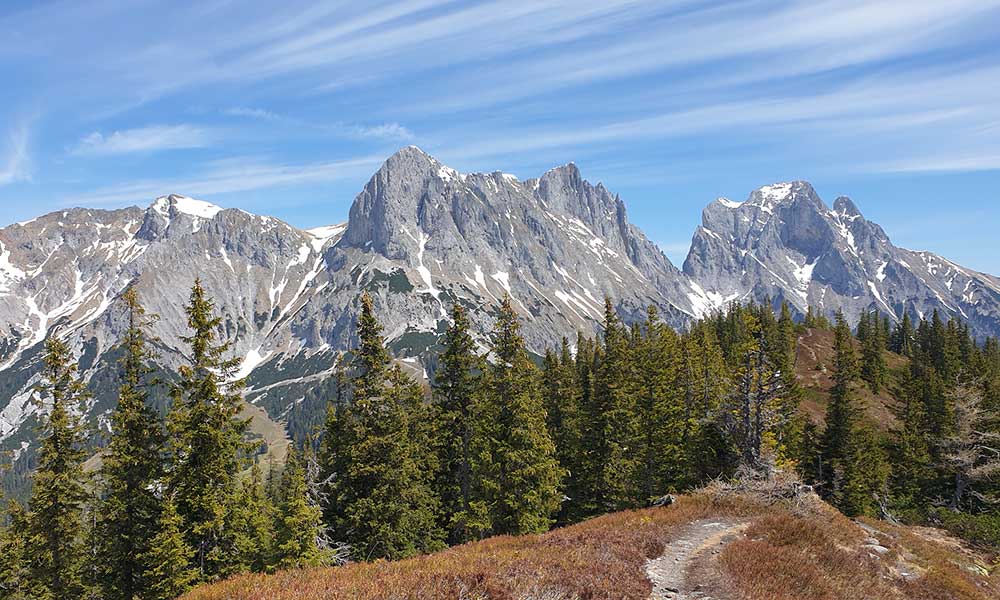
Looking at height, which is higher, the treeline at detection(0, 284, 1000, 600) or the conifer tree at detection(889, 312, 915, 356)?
the conifer tree at detection(889, 312, 915, 356)

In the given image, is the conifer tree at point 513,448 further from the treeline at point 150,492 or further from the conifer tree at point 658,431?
the treeline at point 150,492

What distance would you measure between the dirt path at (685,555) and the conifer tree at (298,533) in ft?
52.8

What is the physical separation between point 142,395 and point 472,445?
16828mm

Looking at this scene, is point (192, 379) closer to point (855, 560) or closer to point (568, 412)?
point (855, 560)

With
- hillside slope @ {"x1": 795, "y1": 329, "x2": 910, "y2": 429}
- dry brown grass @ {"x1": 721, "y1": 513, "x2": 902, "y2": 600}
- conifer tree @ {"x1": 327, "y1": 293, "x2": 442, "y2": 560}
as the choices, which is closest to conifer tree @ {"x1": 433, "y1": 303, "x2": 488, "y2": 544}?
conifer tree @ {"x1": 327, "y1": 293, "x2": 442, "y2": 560}

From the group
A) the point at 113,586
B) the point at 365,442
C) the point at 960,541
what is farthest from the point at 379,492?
the point at 960,541

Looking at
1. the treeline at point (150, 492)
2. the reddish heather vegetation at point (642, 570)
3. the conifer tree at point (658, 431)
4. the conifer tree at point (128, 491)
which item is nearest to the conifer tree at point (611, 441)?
the conifer tree at point (658, 431)

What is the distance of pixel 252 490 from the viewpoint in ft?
94.9

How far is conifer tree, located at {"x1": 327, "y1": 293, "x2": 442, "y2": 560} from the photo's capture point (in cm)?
2798

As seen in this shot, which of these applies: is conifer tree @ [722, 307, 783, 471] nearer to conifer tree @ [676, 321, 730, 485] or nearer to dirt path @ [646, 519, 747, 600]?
conifer tree @ [676, 321, 730, 485]

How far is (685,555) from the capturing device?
630 inches

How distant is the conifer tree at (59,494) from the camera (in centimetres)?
2553

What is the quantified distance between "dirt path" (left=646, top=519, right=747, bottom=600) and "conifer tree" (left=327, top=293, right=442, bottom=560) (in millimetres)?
15405

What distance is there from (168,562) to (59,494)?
8.87m
